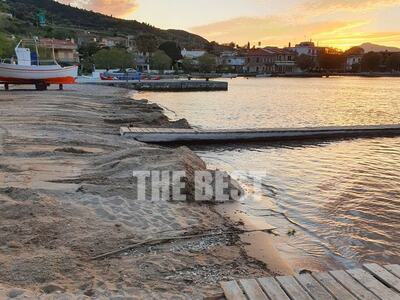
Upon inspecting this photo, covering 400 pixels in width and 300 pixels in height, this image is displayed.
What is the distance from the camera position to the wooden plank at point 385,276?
4.17 meters

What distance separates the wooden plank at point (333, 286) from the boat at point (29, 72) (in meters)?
29.7

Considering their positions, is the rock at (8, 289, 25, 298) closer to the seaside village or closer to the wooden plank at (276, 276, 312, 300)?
the wooden plank at (276, 276, 312, 300)

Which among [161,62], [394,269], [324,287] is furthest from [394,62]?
[324,287]

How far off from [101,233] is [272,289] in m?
2.57

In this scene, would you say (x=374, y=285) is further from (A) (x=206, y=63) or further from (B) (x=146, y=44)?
(B) (x=146, y=44)

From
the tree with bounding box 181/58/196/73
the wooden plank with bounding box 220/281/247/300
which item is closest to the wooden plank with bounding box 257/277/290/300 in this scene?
the wooden plank with bounding box 220/281/247/300

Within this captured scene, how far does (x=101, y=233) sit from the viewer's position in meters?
5.60

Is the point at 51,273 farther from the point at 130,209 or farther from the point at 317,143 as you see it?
the point at 317,143

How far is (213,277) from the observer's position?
15.6 feet

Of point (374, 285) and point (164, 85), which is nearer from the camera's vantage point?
point (374, 285)

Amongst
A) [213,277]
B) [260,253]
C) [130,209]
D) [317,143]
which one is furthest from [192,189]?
[317,143]

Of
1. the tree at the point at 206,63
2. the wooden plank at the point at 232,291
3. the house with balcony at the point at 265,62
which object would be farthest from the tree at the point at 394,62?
the wooden plank at the point at 232,291

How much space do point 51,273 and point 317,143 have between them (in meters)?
13.7

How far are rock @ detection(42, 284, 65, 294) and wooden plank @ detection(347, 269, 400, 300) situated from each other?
9.83ft
